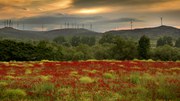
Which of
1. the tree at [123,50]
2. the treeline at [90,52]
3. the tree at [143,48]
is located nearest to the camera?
the treeline at [90,52]

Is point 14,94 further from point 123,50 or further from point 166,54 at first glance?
point 166,54

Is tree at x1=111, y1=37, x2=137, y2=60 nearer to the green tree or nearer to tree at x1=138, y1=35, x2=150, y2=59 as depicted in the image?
tree at x1=138, y1=35, x2=150, y2=59

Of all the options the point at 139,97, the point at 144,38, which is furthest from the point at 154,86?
the point at 144,38

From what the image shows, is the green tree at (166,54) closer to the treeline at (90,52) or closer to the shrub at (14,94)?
the treeline at (90,52)

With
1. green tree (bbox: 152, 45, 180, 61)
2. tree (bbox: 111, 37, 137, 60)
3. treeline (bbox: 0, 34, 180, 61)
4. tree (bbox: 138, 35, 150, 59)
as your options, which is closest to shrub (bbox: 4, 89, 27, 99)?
treeline (bbox: 0, 34, 180, 61)

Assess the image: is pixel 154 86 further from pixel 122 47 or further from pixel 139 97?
pixel 122 47

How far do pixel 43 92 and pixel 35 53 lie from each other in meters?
56.5

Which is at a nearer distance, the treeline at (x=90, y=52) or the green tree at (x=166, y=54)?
the treeline at (x=90, y=52)

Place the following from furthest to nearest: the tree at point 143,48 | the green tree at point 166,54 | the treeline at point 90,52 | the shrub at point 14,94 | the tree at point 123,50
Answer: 1. the green tree at point 166,54
2. the tree at point 123,50
3. the tree at point 143,48
4. the treeline at point 90,52
5. the shrub at point 14,94

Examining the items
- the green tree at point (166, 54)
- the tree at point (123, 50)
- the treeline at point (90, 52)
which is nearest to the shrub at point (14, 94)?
the treeline at point (90, 52)

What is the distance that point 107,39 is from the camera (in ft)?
611

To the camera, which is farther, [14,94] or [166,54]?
[166,54]

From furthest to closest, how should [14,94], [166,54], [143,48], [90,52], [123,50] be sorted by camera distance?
[90,52] < [166,54] < [123,50] < [143,48] < [14,94]

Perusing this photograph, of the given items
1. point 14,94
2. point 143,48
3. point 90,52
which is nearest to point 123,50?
point 143,48
